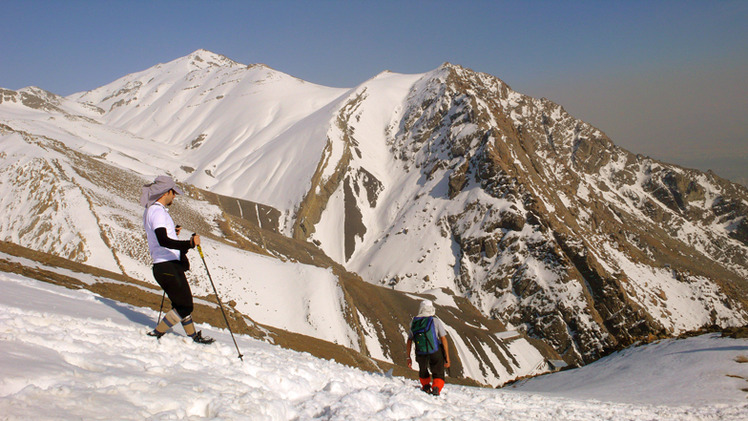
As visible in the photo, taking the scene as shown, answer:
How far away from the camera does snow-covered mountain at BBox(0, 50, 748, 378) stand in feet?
128

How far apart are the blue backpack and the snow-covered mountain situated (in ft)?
86.4

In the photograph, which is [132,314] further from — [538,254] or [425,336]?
[538,254]

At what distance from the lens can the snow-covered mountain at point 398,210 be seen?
3906 centimetres

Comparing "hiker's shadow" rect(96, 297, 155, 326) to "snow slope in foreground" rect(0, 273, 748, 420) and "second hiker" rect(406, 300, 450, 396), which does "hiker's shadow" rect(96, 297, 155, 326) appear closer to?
"snow slope in foreground" rect(0, 273, 748, 420)

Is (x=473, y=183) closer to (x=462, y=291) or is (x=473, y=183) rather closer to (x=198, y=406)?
(x=462, y=291)

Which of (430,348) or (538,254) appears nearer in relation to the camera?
(430,348)

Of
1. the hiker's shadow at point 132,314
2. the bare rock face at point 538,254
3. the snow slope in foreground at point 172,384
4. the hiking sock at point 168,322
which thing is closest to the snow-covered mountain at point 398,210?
the bare rock face at point 538,254

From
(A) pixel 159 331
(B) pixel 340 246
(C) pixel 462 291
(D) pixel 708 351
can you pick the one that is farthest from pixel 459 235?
(A) pixel 159 331

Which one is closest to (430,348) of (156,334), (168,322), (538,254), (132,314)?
(168,322)

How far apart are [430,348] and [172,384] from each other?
4.89 meters

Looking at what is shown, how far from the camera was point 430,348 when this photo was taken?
27.4 feet

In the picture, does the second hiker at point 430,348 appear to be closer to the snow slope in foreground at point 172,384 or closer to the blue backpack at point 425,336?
the blue backpack at point 425,336

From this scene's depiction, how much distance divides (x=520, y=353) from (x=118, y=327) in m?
65.6

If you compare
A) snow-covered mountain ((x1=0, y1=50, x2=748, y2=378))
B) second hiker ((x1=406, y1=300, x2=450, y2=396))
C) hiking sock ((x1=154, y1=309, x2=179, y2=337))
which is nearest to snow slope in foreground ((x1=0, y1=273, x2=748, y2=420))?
hiking sock ((x1=154, y1=309, x2=179, y2=337))
